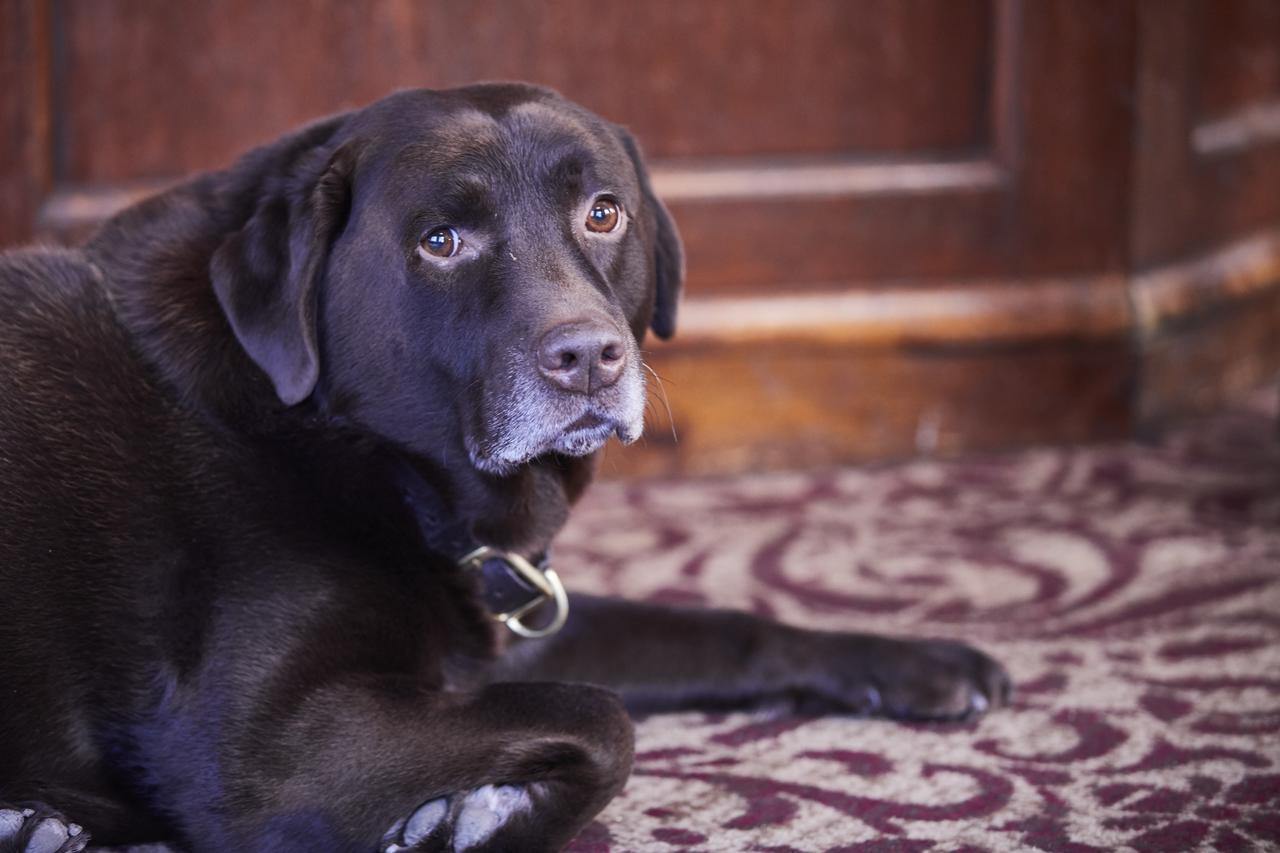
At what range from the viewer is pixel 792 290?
321 cm

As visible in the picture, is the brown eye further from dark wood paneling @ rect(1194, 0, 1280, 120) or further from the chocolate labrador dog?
dark wood paneling @ rect(1194, 0, 1280, 120)

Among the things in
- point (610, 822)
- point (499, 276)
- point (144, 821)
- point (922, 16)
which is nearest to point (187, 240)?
point (499, 276)

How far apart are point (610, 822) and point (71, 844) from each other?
0.58 meters

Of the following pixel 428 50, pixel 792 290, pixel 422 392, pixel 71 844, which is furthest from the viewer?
pixel 792 290

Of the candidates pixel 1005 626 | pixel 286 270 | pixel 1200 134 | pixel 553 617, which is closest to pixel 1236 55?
pixel 1200 134

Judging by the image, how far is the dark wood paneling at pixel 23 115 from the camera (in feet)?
9.09

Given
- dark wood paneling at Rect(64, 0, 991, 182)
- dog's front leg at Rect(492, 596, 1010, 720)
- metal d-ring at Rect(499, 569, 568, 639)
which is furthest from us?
dark wood paneling at Rect(64, 0, 991, 182)

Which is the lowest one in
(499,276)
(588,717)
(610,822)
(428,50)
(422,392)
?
(610,822)

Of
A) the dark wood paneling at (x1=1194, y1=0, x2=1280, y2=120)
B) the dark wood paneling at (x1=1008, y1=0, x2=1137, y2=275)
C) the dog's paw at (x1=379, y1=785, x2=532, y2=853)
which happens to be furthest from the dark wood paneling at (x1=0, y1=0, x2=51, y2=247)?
the dark wood paneling at (x1=1194, y1=0, x2=1280, y2=120)

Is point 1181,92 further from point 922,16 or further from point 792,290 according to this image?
point 792,290

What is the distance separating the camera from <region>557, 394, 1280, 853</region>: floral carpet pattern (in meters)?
1.67

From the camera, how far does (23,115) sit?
2828mm

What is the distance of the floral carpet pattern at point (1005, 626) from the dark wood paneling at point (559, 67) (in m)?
0.78

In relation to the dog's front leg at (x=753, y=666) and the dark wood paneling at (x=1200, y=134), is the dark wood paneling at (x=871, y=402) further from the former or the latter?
the dog's front leg at (x=753, y=666)
